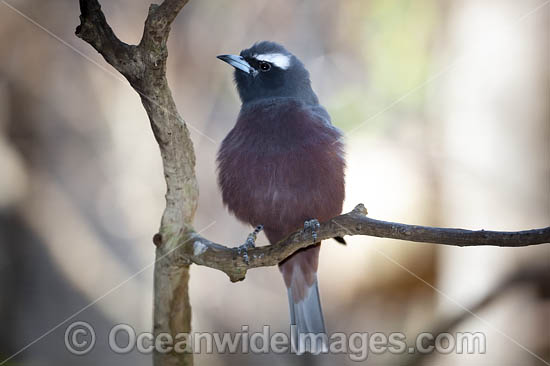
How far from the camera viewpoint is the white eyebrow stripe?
290 centimetres

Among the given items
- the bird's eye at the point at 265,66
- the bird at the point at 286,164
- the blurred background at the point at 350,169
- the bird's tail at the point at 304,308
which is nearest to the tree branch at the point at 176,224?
the bird at the point at 286,164

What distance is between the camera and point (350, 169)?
12.2 ft

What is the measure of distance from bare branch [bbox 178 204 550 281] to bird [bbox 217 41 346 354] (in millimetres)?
222

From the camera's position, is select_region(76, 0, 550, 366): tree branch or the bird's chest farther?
the bird's chest

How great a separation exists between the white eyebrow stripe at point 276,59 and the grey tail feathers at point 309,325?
116 centimetres

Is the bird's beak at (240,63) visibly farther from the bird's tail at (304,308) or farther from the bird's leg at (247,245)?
the bird's tail at (304,308)

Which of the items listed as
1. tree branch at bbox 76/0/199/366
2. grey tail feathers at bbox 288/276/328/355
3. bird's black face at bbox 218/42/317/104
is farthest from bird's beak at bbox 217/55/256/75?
grey tail feathers at bbox 288/276/328/355

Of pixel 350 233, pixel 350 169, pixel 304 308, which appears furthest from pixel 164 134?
pixel 350 169

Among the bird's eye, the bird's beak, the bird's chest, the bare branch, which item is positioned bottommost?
the bare branch

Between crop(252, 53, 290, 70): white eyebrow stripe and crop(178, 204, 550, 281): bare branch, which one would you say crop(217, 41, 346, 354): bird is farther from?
crop(178, 204, 550, 281): bare branch

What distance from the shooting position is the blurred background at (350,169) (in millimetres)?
3791

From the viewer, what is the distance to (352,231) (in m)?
1.98

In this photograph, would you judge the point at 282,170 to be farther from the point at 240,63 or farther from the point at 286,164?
the point at 240,63

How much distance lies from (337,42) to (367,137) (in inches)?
29.8
